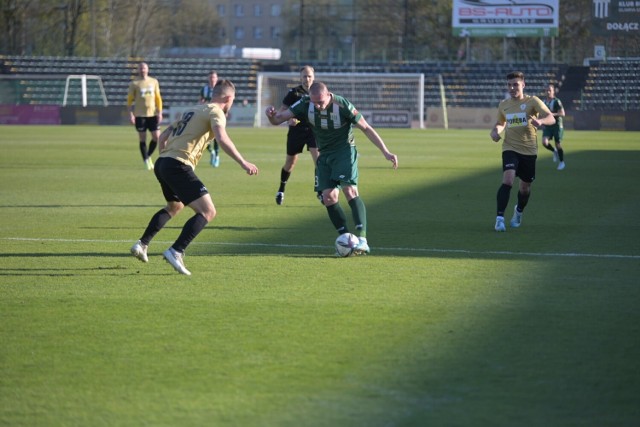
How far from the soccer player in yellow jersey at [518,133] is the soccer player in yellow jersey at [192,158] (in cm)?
480

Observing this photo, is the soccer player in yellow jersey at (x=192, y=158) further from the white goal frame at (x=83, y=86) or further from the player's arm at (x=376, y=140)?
the white goal frame at (x=83, y=86)

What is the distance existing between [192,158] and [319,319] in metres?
3.04

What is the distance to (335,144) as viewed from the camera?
37.9 feet

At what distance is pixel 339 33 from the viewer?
88.2m

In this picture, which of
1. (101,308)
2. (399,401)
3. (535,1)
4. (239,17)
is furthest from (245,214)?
(239,17)

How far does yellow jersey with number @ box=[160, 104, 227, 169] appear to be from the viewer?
10.1 meters

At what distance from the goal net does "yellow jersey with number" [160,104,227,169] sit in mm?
43630

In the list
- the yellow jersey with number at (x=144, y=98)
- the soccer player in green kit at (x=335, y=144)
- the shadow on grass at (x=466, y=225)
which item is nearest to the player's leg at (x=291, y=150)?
the shadow on grass at (x=466, y=225)

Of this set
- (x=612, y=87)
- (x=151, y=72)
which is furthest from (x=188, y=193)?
Answer: (x=151, y=72)

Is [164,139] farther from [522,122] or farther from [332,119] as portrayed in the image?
[522,122]

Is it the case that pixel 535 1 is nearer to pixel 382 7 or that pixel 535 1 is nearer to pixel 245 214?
pixel 382 7

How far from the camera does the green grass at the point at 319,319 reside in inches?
227

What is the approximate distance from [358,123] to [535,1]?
4897 centimetres

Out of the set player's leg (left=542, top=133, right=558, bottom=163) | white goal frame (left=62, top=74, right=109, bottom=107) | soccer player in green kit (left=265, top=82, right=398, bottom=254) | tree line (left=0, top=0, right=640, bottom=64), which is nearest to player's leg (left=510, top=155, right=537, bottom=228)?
soccer player in green kit (left=265, top=82, right=398, bottom=254)
